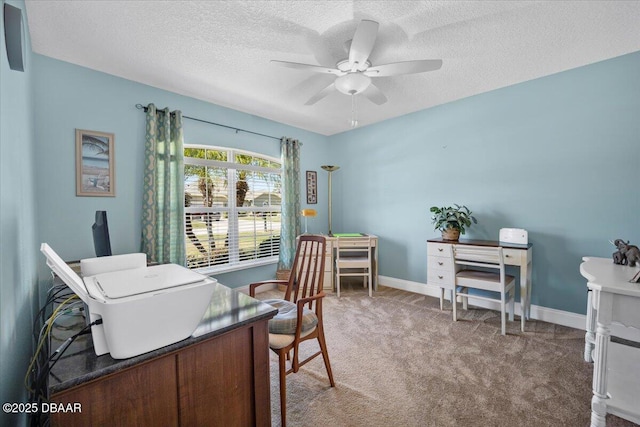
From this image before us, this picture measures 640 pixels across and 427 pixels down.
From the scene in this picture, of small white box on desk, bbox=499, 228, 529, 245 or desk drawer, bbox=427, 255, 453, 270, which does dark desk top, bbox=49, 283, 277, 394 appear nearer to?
desk drawer, bbox=427, 255, 453, 270

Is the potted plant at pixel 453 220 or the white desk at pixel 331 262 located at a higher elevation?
the potted plant at pixel 453 220

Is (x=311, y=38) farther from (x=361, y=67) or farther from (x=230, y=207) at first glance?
(x=230, y=207)

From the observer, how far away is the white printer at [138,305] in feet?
2.42

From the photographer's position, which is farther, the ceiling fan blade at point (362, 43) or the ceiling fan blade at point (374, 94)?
the ceiling fan blade at point (374, 94)

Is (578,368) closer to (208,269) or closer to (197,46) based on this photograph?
(208,269)

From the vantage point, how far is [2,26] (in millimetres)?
963

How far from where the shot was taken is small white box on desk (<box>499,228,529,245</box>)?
2732 mm

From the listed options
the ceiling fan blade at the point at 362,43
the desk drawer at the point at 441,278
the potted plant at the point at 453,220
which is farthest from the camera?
the potted plant at the point at 453,220

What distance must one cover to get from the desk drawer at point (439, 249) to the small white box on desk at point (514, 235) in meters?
0.58

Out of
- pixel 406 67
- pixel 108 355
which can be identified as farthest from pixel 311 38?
pixel 108 355

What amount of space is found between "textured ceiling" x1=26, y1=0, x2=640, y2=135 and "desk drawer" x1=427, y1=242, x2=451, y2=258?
180cm

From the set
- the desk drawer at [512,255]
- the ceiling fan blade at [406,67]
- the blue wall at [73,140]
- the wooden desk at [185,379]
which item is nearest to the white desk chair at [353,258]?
the desk drawer at [512,255]

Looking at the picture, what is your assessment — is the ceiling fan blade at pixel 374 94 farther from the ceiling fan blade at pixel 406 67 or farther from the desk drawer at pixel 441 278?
the desk drawer at pixel 441 278

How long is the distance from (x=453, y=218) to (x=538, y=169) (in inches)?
38.4
